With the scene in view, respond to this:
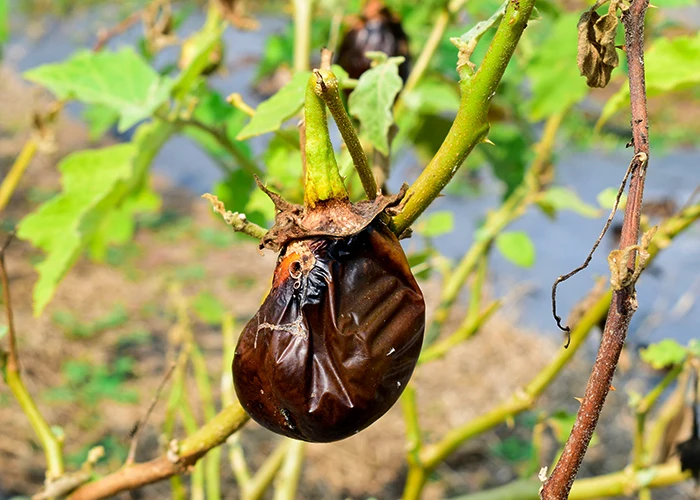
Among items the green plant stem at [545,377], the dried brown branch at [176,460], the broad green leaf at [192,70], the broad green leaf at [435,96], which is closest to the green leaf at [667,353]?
the green plant stem at [545,377]

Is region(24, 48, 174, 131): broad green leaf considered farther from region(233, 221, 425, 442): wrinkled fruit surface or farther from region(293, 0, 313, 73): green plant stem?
region(233, 221, 425, 442): wrinkled fruit surface

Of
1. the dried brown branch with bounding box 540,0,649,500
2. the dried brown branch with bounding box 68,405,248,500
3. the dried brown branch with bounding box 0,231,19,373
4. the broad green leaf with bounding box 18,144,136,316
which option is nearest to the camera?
the dried brown branch with bounding box 540,0,649,500

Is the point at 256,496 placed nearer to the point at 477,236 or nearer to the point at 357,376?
the point at 477,236

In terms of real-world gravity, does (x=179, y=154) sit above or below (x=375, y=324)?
above

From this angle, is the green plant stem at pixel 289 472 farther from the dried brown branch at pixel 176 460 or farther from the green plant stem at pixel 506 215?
the dried brown branch at pixel 176 460

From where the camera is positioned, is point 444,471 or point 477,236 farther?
point 444,471

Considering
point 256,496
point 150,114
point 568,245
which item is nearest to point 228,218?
point 150,114

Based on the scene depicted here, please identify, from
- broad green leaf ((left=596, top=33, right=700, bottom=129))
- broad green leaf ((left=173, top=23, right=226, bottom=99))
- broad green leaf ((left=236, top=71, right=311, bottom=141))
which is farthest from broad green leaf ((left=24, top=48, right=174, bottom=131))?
broad green leaf ((left=596, top=33, right=700, bottom=129))
